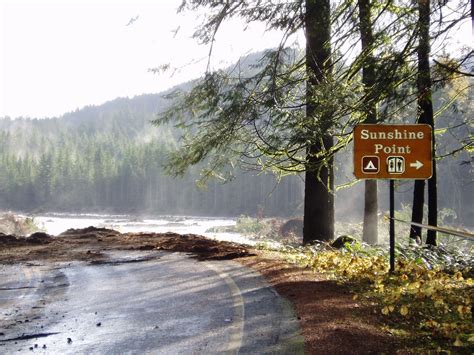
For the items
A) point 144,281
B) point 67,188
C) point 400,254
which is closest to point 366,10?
point 400,254

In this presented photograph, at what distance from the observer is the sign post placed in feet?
25.5

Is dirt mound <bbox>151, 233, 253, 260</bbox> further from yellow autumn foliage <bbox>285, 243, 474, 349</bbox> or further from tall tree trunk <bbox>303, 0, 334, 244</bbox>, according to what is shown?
tall tree trunk <bbox>303, 0, 334, 244</bbox>

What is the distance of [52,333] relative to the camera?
5.90 metres

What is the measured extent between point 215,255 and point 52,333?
6.06 meters

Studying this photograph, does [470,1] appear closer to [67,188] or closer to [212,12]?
[212,12]

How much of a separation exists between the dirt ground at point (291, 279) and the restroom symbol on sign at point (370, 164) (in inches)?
67.7

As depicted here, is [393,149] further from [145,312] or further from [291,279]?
[145,312]

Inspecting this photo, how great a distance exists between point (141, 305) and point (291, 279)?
8.07 ft

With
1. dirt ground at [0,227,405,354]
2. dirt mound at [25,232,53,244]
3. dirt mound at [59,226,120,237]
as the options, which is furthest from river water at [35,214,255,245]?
dirt ground at [0,227,405,354]

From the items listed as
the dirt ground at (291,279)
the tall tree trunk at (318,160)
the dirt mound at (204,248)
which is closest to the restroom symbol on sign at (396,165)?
the dirt ground at (291,279)

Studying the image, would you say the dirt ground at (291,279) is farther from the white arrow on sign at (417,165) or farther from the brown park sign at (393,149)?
the white arrow on sign at (417,165)

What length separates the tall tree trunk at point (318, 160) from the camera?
39.2 feet

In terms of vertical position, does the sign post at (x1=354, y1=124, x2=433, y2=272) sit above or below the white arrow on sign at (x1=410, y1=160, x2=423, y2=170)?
above

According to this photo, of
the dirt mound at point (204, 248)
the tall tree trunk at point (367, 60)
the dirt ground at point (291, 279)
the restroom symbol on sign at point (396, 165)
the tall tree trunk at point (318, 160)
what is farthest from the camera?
the tall tree trunk at point (318, 160)
